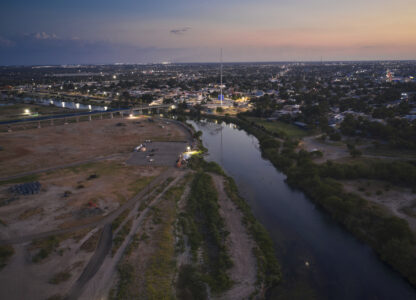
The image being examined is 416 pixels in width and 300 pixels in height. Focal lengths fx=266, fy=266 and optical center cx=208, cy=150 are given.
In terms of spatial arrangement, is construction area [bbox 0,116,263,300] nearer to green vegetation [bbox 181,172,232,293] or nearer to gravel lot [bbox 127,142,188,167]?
green vegetation [bbox 181,172,232,293]

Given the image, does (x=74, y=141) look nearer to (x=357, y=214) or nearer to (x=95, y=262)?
(x=95, y=262)

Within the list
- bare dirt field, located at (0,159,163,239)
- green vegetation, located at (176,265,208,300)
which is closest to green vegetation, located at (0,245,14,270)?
bare dirt field, located at (0,159,163,239)

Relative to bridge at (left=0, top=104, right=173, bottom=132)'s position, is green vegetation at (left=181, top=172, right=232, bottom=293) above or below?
below

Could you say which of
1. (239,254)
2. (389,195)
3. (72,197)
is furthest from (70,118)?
(389,195)

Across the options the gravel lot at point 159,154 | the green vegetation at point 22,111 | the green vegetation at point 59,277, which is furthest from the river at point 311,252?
the green vegetation at point 22,111

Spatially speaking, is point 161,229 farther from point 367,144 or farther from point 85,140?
point 367,144

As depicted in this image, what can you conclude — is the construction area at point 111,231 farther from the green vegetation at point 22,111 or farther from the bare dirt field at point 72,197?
the green vegetation at point 22,111

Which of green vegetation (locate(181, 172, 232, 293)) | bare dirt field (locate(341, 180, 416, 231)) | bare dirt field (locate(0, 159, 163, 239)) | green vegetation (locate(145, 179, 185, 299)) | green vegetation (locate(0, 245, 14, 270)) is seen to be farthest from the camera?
bare dirt field (locate(341, 180, 416, 231))
